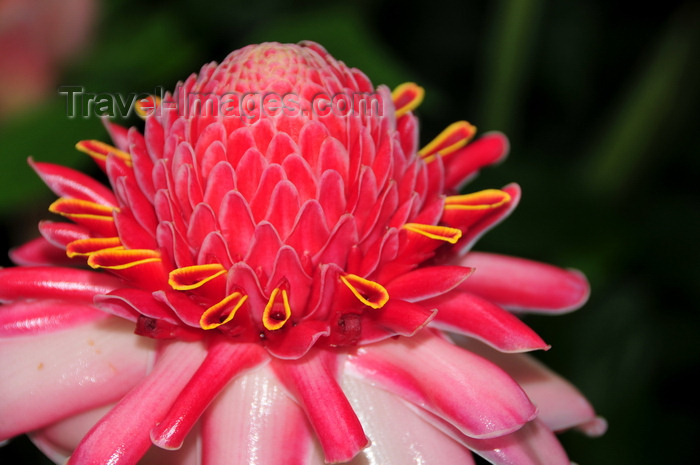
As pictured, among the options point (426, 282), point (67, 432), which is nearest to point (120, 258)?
point (67, 432)

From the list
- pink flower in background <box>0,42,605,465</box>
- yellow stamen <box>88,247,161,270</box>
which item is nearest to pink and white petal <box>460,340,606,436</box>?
pink flower in background <box>0,42,605,465</box>

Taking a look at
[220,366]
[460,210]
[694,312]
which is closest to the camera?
[220,366]

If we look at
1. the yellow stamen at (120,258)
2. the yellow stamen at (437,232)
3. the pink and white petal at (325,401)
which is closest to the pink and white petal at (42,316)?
the yellow stamen at (120,258)

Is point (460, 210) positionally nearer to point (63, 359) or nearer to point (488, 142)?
point (488, 142)

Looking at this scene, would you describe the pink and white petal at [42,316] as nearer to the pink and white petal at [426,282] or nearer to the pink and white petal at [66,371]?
the pink and white petal at [66,371]

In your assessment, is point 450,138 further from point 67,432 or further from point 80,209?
point 67,432

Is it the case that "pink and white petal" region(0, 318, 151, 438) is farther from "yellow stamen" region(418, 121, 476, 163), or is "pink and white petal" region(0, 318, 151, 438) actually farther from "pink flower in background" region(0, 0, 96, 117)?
"pink flower in background" region(0, 0, 96, 117)

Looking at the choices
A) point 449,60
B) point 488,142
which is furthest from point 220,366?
point 449,60
